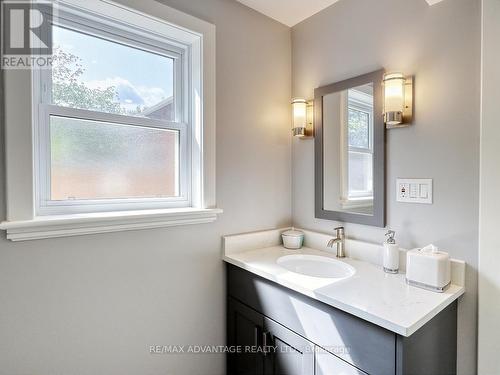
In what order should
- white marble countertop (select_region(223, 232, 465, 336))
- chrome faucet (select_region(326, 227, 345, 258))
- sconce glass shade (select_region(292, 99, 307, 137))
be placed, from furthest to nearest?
sconce glass shade (select_region(292, 99, 307, 137)) < chrome faucet (select_region(326, 227, 345, 258)) < white marble countertop (select_region(223, 232, 465, 336))

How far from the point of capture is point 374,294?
1.08 m

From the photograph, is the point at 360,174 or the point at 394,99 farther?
the point at 360,174

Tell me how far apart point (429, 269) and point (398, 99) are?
758 mm

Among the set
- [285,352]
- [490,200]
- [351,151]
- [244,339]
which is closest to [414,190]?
[490,200]

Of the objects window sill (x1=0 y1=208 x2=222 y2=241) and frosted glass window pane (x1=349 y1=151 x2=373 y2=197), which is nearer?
window sill (x1=0 y1=208 x2=222 y2=241)

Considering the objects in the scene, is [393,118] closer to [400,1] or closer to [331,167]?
[331,167]

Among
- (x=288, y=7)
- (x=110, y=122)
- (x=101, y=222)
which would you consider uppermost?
(x=288, y=7)

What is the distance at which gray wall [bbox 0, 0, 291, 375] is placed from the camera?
43.5 inches

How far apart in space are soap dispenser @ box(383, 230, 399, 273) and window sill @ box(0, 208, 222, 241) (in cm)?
86

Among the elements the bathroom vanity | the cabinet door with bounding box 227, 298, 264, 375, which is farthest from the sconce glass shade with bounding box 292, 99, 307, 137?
the cabinet door with bounding box 227, 298, 264, 375

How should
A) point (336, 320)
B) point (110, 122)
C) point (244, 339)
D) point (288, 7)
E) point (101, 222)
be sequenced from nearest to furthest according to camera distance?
point (336, 320) < point (101, 222) < point (110, 122) < point (244, 339) < point (288, 7)

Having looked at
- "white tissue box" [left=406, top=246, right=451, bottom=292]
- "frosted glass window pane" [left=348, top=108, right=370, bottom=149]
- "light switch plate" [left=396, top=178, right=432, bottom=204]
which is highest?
"frosted glass window pane" [left=348, top=108, right=370, bottom=149]

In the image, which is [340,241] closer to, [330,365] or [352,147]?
[352,147]

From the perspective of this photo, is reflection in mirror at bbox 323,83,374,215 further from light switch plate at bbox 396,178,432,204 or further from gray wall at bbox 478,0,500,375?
gray wall at bbox 478,0,500,375
